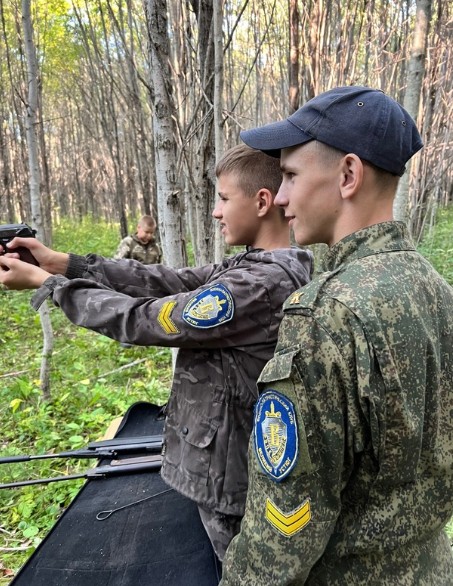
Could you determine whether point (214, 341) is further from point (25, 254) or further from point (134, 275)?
point (25, 254)

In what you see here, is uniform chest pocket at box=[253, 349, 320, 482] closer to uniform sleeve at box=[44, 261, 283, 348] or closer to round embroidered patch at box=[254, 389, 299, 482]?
round embroidered patch at box=[254, 389, 299, 482]

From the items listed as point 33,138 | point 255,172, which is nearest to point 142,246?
point 33,138

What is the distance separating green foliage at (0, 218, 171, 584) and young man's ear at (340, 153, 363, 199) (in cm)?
245

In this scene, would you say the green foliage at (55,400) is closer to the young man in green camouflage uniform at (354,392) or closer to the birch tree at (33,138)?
the birch tree at (33,138)

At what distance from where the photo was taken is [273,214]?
4.73ft

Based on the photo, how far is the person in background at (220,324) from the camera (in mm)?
1237

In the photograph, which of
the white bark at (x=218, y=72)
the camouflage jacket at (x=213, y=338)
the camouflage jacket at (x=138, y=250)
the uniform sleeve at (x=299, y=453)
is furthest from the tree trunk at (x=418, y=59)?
the camouflage jacket at (x=138, y=250)

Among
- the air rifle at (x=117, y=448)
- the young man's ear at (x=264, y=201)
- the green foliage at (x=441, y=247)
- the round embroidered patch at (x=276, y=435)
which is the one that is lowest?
the green foliage at (x=441, y=247)

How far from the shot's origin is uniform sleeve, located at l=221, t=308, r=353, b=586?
0.76 metres

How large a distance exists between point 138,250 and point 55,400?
294cm

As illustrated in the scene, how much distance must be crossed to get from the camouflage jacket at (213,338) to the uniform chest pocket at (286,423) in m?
0.43

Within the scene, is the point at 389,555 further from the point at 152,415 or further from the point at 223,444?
the point at 152,415

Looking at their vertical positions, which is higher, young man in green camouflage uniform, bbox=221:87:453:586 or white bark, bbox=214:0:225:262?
white bark, bbox=214:0:225:262

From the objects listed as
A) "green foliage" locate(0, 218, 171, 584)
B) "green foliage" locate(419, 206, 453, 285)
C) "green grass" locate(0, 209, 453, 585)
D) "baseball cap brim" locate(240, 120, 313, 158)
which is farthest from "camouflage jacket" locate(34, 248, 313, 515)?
"green foliage" locate(419, 206, 453, 285)
